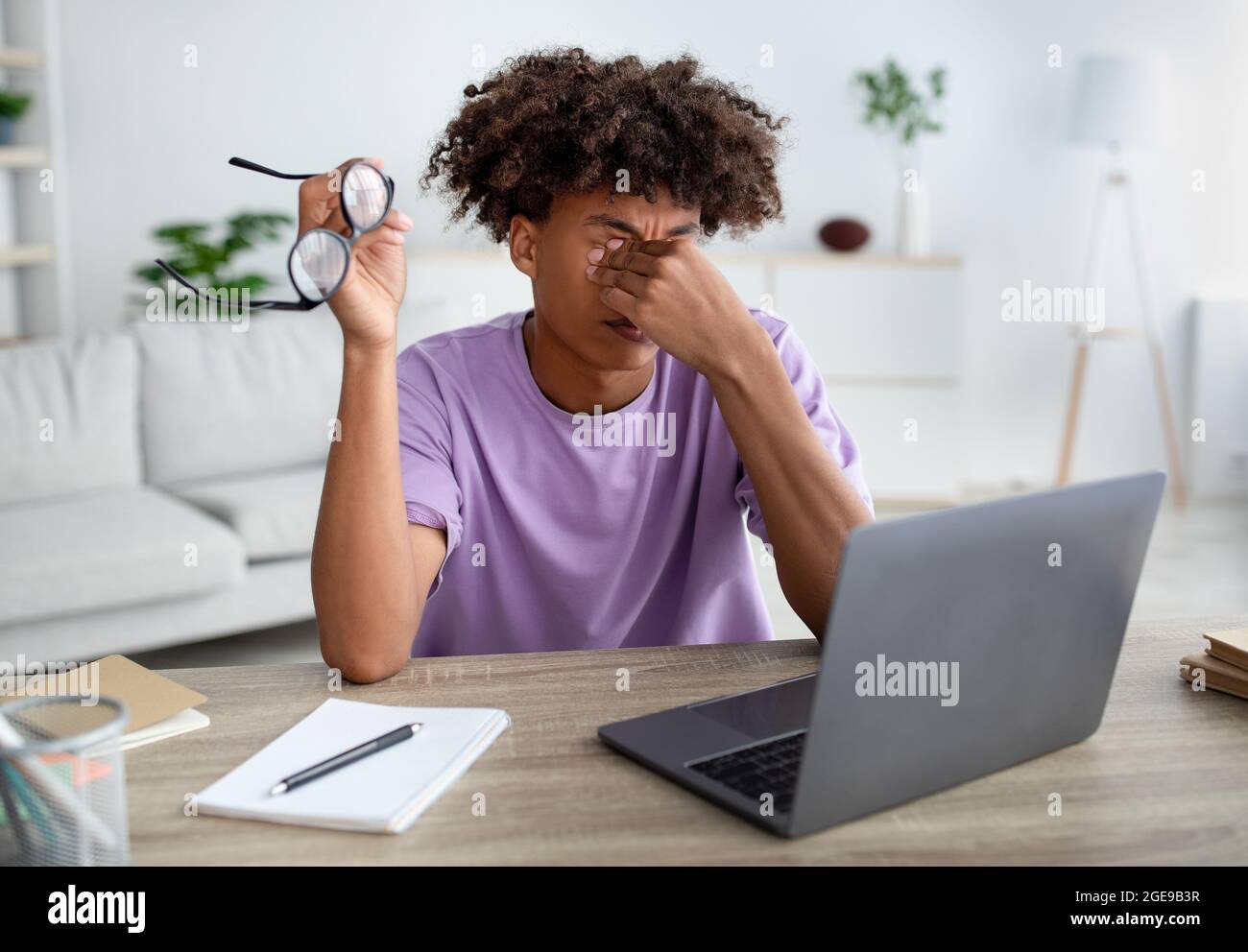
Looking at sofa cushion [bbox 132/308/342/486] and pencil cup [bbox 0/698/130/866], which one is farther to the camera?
sofa cushion [bbox 132/308/342/486]

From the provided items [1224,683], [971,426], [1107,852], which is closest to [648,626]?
[1224,683]

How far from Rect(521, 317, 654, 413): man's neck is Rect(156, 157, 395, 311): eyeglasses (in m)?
0.42

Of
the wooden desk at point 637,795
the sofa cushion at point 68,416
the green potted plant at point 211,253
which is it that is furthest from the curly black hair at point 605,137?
the green potted plant at point 211,253

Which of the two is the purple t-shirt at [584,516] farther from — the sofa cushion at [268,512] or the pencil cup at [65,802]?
the sofa cushion at [268,512]

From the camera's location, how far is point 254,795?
0.90m

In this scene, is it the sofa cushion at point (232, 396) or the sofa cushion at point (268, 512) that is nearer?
the sofa cushion at point (268, 512)

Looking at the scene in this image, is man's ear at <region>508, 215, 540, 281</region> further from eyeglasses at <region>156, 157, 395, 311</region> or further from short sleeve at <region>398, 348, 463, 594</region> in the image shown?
eyeglasses at <region>156, 157, 395, 311</region>

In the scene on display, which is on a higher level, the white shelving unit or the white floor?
the white shelving unit

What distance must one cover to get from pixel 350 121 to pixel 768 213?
12.3ft

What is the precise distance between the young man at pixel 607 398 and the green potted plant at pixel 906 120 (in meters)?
3.48

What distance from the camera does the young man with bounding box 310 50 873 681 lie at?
1.36 metres

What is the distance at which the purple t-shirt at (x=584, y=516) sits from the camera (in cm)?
151

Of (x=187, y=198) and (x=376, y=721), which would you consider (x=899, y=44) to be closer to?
(x=187, y=198)

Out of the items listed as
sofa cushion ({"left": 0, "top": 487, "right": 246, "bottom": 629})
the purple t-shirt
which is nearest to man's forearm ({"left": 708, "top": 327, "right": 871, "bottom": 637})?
A: the purple t-shirt
